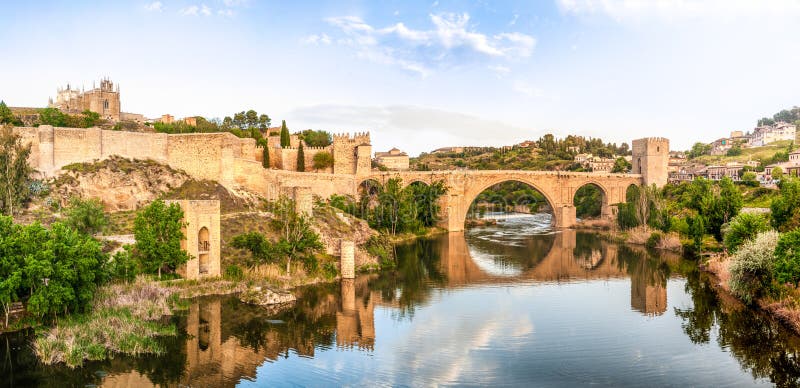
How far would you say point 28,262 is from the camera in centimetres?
1313

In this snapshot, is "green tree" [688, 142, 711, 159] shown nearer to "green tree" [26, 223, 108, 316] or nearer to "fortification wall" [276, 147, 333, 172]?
"fortification wall" [276, 147, 333, 172]

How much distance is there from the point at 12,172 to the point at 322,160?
75.1 feet

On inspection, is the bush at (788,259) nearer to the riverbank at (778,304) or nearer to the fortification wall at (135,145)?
the riverbank at (778,304)

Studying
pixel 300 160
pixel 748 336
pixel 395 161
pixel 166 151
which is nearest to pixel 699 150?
pixel 395 161

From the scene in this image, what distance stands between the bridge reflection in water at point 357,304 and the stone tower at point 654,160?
70.2ft

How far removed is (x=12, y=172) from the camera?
21.1 m

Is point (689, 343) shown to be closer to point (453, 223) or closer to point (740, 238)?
point (740, 238)

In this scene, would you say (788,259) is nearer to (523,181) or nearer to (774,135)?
(523,181)

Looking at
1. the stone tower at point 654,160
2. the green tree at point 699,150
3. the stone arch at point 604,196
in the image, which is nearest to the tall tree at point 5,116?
the stone arch at point 604,196

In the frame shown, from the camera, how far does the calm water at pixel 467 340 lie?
39.0 feet

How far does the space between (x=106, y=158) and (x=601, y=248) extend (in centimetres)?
2658

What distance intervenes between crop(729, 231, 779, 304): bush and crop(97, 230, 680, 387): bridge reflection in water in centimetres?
232

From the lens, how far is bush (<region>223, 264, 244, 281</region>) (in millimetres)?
18922

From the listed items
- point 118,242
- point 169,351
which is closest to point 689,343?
point 169,351
